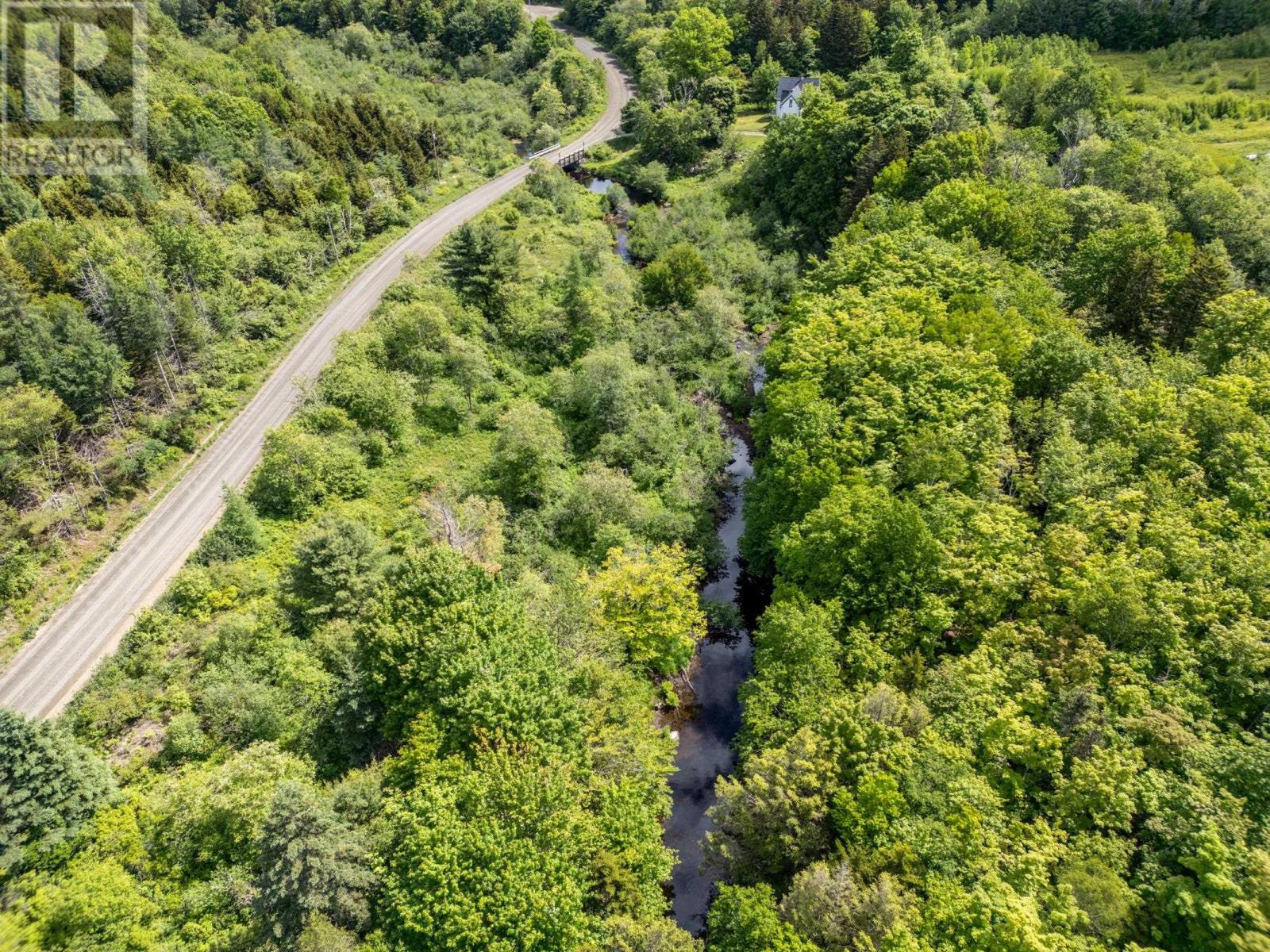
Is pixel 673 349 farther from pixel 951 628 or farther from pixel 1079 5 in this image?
pixel 1079 5

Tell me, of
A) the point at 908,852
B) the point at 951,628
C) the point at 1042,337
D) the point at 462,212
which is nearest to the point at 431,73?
the point at 462,212

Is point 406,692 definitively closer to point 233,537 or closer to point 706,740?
point 706,740

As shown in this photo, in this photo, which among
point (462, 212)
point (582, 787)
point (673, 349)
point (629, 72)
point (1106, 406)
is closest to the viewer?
point (582, 787)

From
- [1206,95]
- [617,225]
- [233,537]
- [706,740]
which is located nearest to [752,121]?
[617,225]

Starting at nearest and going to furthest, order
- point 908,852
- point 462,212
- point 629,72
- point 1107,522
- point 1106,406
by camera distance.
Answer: point 908,852
point 1107,522
point 1106,406
point 462,212
point 629,72

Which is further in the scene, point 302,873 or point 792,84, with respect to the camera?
point 792,84
